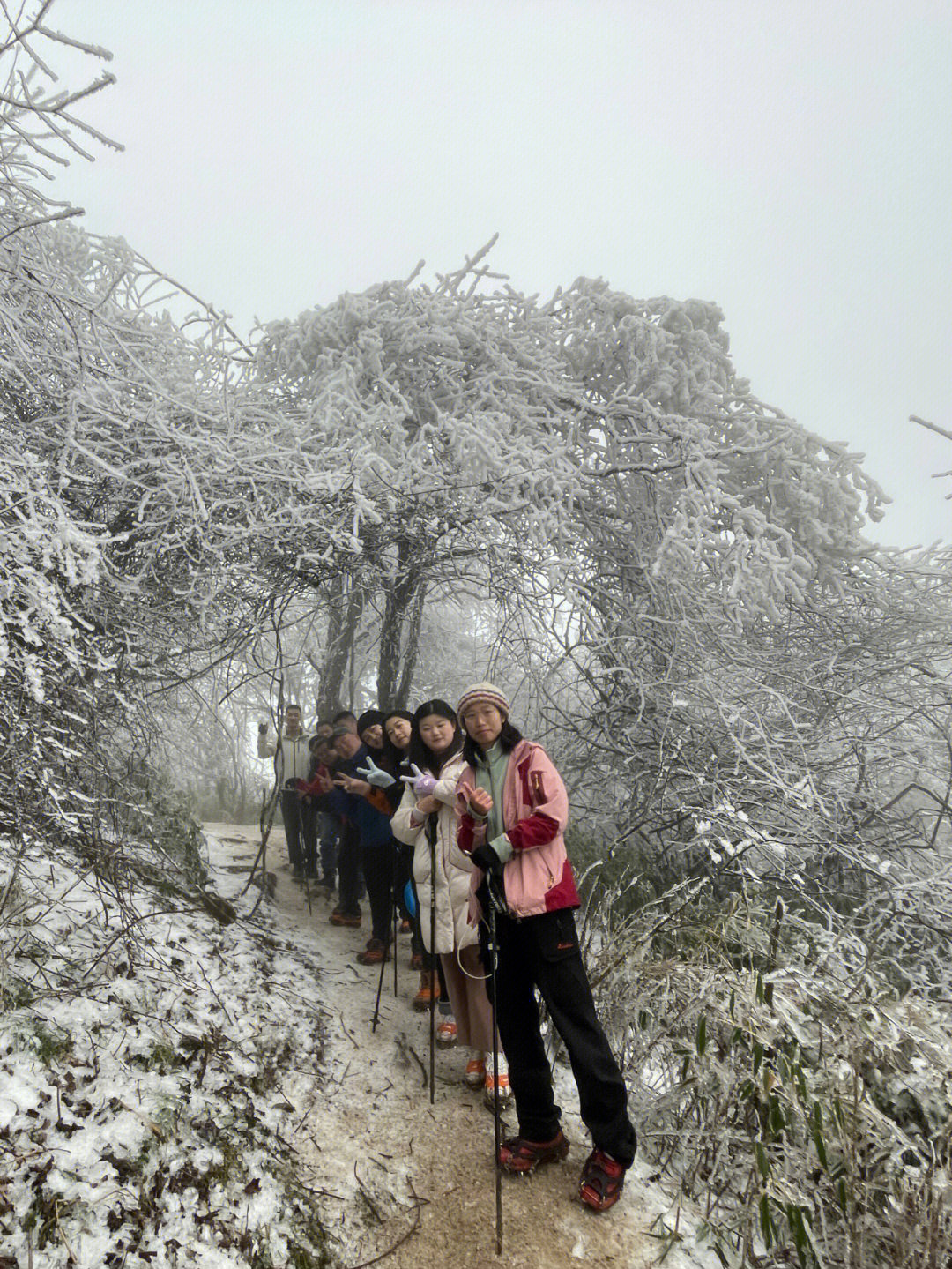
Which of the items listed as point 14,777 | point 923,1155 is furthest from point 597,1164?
point 14,777

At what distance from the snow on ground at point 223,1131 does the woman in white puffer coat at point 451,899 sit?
11.3 inches

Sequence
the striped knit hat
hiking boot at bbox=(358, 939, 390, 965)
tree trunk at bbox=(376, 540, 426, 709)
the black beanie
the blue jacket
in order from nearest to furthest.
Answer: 1. the striped knit hat
2. the blue jacket
3. hiking boot at bbox=(358, 939, 390, 965)
4. the black beanie
5. tree trunk at bbox=(376, 540, 426, 709)

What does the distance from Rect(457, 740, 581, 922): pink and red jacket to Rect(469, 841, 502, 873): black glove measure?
7 centimetres

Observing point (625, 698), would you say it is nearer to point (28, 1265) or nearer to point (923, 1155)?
point (923, 1155)

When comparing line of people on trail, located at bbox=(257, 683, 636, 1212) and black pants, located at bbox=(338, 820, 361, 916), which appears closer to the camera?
line of people on trail, located at bbox=(257, 683, 636, 1212)

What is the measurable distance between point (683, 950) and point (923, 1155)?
50.7 inches

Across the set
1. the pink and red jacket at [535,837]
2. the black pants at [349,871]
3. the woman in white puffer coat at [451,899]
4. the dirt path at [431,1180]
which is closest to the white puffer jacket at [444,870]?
the woman in white puffer coat at [451,899]

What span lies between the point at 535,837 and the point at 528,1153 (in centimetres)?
137

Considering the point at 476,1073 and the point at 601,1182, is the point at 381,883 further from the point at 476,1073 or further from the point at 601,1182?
the point at 601,1182

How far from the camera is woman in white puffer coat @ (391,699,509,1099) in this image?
11.8ft

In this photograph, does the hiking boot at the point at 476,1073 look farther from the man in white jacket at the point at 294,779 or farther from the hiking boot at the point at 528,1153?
the man in white jacket at the point at 294,779

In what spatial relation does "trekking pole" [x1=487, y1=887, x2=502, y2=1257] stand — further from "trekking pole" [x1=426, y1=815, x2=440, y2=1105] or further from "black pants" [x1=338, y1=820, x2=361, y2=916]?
"black pants" [x1=338, y1=820, x2=361, y2=916]

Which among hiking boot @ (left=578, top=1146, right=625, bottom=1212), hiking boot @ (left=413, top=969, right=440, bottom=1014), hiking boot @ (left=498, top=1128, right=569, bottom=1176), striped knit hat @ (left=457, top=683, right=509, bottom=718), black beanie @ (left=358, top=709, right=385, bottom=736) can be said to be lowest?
hiking boot @ (left=413, top=969, right=440, bottom=1014)

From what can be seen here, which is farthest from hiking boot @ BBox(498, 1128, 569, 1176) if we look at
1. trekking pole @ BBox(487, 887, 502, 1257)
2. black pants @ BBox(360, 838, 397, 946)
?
black pants @ BBox(360, 838, 397, 946)
